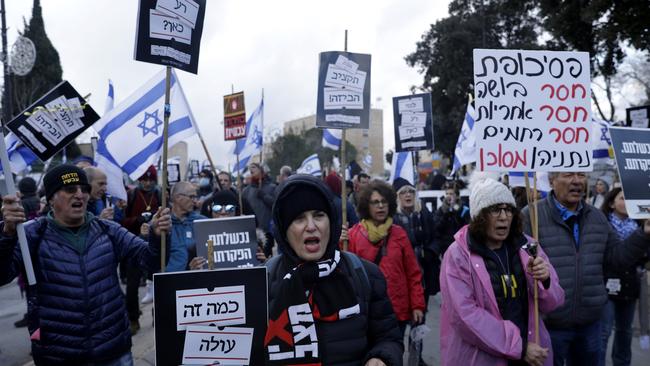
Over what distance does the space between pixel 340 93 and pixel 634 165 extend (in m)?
3.17

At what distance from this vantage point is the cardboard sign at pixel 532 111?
11.2 ft

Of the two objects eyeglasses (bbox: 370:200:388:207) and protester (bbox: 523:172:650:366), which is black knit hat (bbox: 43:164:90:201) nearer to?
eyeglasses (bbox: 370:200:388:207)

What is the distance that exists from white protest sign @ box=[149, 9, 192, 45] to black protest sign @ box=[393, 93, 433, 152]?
5.07 meters

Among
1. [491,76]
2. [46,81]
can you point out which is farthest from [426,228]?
[46,81]

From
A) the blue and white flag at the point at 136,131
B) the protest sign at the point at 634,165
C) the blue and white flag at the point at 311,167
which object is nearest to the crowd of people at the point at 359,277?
the protest sign at the point at 634,165

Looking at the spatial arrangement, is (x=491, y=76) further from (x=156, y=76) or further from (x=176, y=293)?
(x=156, y=76)

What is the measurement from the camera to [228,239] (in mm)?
4859

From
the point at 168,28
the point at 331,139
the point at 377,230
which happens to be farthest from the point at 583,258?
the point at 331,139

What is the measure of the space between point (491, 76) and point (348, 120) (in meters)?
2.63

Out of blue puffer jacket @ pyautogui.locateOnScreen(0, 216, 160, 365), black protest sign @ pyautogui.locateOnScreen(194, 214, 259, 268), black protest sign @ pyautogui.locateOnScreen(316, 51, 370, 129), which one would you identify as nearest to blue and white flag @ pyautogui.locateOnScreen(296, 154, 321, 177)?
black protest sign @ pyautogui.locateOnScreen(316, 51, 370, 129)

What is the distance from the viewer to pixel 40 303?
3207 mm

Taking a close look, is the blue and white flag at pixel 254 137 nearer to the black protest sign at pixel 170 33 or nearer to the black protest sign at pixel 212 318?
the black protest sign at pixel 170 33

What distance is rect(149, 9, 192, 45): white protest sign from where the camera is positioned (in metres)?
3.45

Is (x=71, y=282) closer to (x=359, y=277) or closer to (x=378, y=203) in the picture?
(x=359, y=277)
